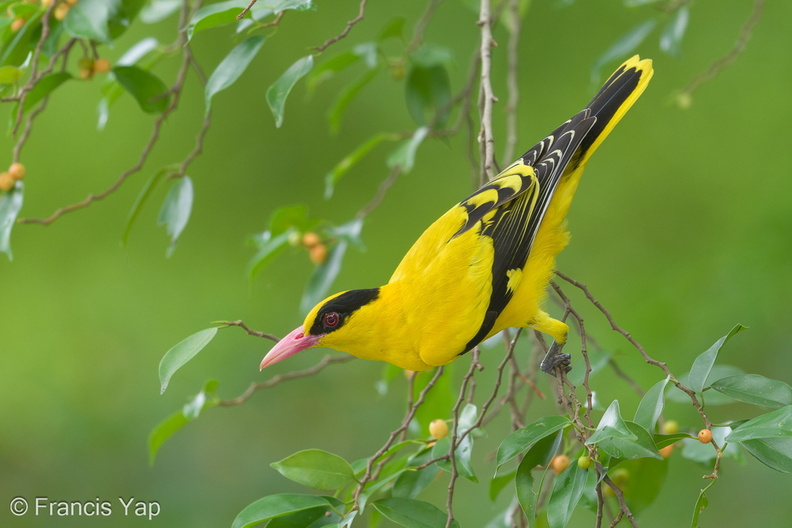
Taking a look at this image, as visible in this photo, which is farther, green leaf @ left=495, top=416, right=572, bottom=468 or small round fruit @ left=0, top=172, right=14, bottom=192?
small round fruit @ left=0, top=172, right=14, bottom=192

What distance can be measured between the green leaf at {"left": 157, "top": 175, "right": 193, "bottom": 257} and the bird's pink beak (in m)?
0.51

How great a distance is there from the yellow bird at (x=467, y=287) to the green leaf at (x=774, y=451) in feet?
2.72

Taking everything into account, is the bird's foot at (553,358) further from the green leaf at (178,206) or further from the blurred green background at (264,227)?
the blurred green background at (264,227)

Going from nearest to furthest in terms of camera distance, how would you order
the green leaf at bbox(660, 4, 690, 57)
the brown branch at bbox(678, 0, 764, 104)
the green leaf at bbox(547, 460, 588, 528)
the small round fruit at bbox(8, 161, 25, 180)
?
the green leaf at bbox(547, 460, 588, 528) → the small round fruit at bbox(8, 161, 25, 180) → the green leaf at bbox(660, 4, 690, 57) → the brown branch at bbox(678, 0, 764, 104)

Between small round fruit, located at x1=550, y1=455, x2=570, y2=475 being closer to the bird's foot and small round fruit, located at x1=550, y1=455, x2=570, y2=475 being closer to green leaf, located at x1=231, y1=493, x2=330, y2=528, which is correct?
the bird's foot

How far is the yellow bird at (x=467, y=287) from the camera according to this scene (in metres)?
2.26

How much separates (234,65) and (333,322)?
754mm

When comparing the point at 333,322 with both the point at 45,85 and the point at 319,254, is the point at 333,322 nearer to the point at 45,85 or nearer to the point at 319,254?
the point at 319,254

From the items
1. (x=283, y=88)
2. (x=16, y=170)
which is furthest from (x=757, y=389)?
(x=16, y=170)

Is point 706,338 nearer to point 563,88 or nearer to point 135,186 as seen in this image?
point 563,88

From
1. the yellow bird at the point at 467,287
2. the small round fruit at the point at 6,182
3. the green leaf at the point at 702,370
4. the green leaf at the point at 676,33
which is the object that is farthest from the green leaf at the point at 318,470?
the green leaf at the point at 676,33

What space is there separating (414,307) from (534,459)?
2.23ft

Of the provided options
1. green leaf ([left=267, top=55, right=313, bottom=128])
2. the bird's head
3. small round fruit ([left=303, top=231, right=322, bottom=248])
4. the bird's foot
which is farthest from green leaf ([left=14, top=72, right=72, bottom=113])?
the bird's foot

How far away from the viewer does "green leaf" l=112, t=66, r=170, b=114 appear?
240 cm
